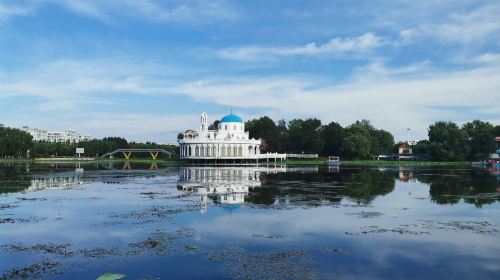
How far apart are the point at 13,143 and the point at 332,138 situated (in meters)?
92.7

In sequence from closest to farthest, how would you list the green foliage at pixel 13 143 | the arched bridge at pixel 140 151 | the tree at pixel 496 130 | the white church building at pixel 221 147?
1. the white church building at pixel 221 147
2. the tree at pixel 496 130
3. the green foliage at pixel 13 143
4. the arched bridge at pixel 140 151

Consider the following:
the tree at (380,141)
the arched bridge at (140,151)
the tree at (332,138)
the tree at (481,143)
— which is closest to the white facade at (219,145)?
the tree at (332,138)

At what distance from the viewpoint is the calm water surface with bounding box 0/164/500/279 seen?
1498cm

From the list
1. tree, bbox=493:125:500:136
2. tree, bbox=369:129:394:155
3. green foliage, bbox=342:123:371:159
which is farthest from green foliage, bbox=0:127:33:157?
tree, bbox=493:125:500:136

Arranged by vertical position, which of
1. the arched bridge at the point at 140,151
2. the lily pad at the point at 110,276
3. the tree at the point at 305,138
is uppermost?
the tree at the point at 305,138

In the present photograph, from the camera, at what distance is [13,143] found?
456ft

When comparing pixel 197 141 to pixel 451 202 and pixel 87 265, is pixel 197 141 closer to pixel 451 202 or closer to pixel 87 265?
pixel 451 202

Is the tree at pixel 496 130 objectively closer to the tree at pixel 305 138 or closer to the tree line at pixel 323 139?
the tree line at pixel 323 139

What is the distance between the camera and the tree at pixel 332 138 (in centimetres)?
12400

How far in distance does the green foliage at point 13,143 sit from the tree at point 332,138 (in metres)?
89.5

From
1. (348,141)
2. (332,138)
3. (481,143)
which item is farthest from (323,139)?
(481,143)

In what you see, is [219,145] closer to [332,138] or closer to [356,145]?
[332,138]

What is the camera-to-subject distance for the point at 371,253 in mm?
17188

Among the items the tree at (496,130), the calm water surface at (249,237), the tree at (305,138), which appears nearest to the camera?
the calm water surface at (249,237)
